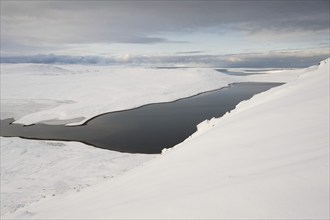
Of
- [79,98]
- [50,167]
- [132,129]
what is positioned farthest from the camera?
[79,98]

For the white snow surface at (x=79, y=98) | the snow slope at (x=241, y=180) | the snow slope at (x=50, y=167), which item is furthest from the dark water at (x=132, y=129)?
the snow slope at (x=241, y=180)

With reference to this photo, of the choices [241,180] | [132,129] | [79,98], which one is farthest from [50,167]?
[79,98]

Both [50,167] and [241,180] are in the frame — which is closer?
[241,180]

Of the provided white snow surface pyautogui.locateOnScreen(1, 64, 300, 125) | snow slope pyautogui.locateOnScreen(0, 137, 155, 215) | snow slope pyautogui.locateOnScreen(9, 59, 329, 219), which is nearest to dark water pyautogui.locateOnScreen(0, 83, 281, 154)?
white snow surface pyautogui.locateOnScreen(1, 64, 300, 125)

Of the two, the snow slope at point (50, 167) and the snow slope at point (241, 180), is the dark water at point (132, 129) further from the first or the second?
the snow slope at point (241, 180)

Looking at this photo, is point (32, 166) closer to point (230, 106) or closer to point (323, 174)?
point (323, 174)

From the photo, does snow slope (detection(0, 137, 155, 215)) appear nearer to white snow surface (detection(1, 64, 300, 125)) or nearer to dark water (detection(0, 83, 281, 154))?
dark water (detection(0, 83, 281, 154))

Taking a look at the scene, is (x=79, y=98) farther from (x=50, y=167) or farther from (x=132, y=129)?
(x=50, y=167)
